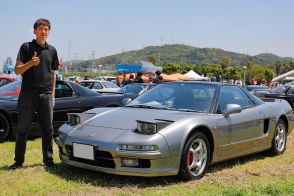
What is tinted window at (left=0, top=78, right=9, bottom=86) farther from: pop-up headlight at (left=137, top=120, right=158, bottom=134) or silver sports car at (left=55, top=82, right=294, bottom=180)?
pop-up headlight at (left=137, top=120, right=158, bottom=134)

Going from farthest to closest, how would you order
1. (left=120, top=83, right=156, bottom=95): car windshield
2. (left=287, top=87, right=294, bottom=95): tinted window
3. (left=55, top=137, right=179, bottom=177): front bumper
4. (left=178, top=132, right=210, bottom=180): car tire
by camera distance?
(left=287, top=87, right=294, bottom=95): tinted window, (left=120, top=83, right=156, bottom=95): car windshield, (left=178, top=132, right=210, bottom=180): car tire, (left=55, top=137, right=179, bottom=177): front bumper

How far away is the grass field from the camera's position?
425 centimetres

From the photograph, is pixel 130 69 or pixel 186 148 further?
pixel 130 69

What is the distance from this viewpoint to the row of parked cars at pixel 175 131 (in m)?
4.46

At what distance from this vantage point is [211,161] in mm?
5172

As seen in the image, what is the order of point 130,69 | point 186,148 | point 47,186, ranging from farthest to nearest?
point 130,69, point 186,148, point 47,186

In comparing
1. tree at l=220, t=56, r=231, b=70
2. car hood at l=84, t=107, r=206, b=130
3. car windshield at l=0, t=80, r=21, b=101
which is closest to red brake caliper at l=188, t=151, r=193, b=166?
car hood at l=84, t=107, r=206, b=130

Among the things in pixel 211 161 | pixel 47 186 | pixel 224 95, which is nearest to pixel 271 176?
pixel 211 161

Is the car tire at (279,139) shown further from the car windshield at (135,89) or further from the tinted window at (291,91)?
the tinted window at (291,91)

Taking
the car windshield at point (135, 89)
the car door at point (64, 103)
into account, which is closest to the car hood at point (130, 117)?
the car door at point (64, 103)

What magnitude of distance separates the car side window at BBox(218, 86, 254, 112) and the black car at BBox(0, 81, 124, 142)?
3184 millimetres

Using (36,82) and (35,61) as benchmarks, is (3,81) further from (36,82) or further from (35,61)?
(35,61)

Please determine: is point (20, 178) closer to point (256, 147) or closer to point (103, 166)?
point (103, 166)

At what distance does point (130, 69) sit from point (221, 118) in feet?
156
